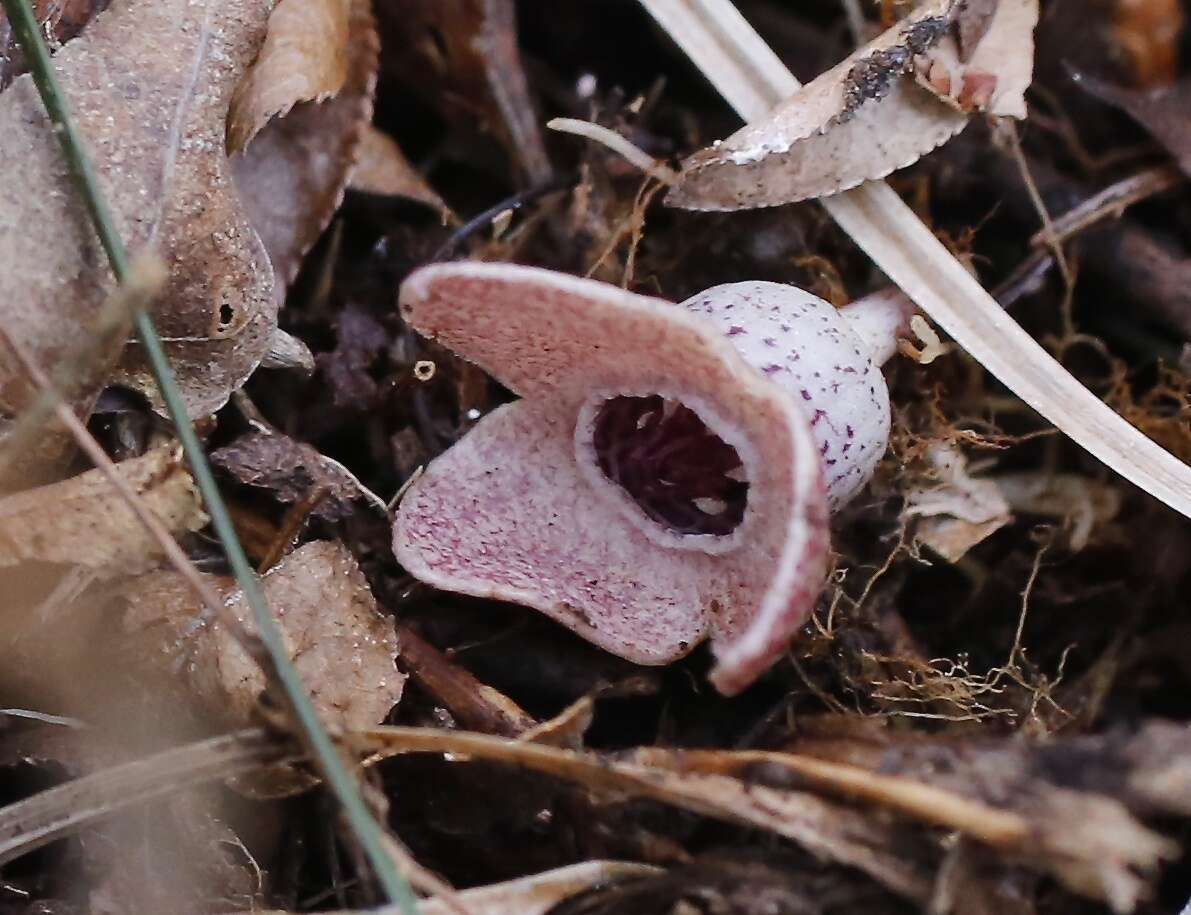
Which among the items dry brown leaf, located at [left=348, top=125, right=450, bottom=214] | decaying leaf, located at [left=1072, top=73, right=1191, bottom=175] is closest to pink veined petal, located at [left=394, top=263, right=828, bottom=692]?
dry brown leaf, located at [left=348, top=125, right=450, bottom=214]

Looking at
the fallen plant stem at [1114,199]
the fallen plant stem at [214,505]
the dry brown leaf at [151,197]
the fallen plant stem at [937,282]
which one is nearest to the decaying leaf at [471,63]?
the fallen plant stem at [937,282]

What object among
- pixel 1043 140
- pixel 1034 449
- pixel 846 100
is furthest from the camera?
pixel 1043 140

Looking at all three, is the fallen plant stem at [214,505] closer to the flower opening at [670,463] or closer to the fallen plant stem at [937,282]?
the flower opening at [670,463]

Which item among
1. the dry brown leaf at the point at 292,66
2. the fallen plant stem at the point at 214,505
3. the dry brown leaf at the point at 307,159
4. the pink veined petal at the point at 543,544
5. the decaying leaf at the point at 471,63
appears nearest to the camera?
the fallen plant stem at the point at 214,505

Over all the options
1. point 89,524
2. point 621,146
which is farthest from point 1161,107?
point 89,524

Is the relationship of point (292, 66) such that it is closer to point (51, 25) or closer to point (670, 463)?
point (51, 25)

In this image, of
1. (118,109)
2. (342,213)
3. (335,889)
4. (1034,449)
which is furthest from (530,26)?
(335,889)

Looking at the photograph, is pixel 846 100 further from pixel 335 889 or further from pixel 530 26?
pixel 335 889
